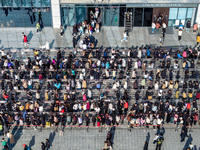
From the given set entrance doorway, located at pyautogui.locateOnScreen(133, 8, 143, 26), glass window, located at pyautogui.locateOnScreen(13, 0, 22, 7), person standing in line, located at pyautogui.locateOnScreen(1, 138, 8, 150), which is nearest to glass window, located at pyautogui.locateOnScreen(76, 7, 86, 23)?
entrance doorway, located at pyautogui.locateOnScreen(133, 8, 143, 26)

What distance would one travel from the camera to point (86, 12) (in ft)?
159

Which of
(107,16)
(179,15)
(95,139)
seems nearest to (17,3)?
(107,16)

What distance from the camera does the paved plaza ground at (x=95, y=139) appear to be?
36656 mm

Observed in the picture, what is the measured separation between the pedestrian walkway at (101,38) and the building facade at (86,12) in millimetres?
936

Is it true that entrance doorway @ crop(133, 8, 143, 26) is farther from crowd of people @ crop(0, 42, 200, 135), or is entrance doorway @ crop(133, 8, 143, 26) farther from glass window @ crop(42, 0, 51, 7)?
glass window @ crop(42, 0, 51, 7)

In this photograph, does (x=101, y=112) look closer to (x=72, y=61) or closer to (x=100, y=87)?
(x=100, y=87)

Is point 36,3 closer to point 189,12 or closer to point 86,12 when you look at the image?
point 86,12

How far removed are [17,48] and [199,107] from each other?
69.1ft

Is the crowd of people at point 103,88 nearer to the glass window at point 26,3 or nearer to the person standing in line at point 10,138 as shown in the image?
the person standing in line at point 10,138

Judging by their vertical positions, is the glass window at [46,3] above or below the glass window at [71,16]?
above

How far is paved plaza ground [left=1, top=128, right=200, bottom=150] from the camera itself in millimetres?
36656

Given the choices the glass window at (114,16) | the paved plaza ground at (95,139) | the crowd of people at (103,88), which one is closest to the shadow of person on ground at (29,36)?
the crowd of people at (103,88)

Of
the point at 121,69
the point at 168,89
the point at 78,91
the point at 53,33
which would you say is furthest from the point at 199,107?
the point at 53,33

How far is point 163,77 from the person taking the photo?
4088cm
